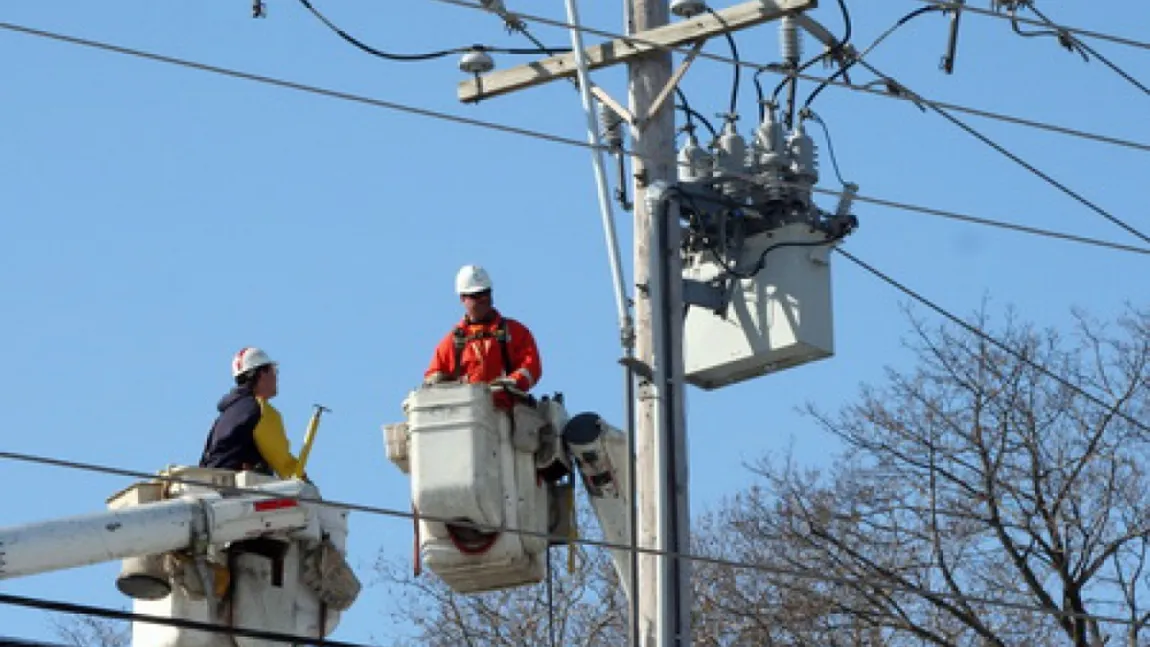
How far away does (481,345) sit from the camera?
17.9 m

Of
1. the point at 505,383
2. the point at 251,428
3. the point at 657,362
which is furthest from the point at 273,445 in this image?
the point at 657,362

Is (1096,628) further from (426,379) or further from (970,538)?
(426,379)

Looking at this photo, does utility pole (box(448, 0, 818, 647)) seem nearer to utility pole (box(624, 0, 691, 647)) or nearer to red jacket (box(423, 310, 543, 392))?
utility pole (box(624, 0, 691, 647))

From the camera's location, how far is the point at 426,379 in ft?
57.7

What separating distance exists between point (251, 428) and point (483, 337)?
1.31 meters

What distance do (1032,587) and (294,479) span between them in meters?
9.88

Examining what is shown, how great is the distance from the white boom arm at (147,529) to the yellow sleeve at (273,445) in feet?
1.55

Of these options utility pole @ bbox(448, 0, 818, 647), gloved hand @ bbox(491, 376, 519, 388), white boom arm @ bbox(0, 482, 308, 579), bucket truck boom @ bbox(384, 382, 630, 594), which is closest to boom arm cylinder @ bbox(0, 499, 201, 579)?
white boom arm @ bbox(0, 482, 308, 579)

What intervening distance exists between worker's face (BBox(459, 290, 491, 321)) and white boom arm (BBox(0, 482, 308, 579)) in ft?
4.59

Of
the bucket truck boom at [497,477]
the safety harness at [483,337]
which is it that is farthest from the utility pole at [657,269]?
the safety harness at [483,337]

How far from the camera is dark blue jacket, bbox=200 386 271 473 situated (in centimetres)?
1794

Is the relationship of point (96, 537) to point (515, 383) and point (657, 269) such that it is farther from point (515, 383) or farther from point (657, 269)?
point (657, 269)

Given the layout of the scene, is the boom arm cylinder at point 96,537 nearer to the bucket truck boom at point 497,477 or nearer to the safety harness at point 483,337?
the bucket truck boom at point 497,477

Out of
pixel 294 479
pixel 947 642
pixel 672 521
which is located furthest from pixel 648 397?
pixel 947 642
